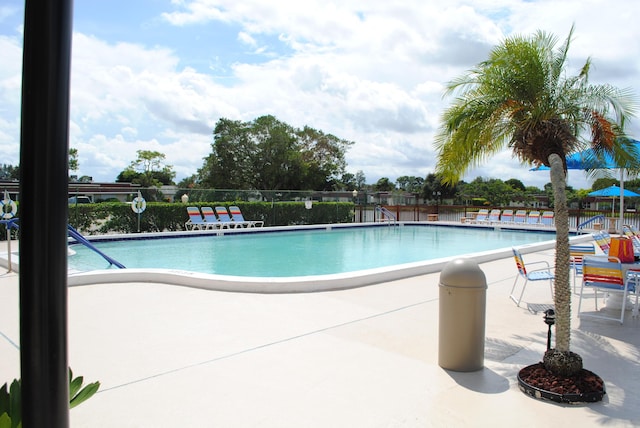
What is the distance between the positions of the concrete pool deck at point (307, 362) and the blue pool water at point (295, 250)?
16.7 feet

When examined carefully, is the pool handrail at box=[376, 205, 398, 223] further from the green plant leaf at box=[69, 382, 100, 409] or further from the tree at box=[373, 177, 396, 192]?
the tree at box=[373, 177, 396, 192]

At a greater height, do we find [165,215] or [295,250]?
[165,215]

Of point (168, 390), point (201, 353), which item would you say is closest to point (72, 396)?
point (168, 390)

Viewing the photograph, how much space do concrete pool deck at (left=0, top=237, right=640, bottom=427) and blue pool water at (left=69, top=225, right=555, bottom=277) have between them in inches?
201

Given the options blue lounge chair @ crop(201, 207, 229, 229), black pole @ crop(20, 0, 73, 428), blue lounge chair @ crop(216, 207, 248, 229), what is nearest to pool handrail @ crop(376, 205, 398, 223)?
blue lounge chair @ crop(216, 207, 248, 229)

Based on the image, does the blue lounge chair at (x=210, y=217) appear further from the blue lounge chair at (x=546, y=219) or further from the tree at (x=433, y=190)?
the tree at (x=433, y=190)

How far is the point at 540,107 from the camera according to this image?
14.0 ft

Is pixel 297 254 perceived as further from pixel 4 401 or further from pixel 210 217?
pixel 4 401

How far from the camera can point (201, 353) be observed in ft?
14.6

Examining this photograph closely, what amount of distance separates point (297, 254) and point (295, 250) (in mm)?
859

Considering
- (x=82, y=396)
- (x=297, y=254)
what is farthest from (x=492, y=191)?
(x=82, y=396)

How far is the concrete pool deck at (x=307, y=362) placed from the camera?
129 inches

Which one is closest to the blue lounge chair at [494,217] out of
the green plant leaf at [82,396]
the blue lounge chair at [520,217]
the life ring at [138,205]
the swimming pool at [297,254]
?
the blue lounge chair at [520,217]

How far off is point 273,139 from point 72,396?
35073mm
